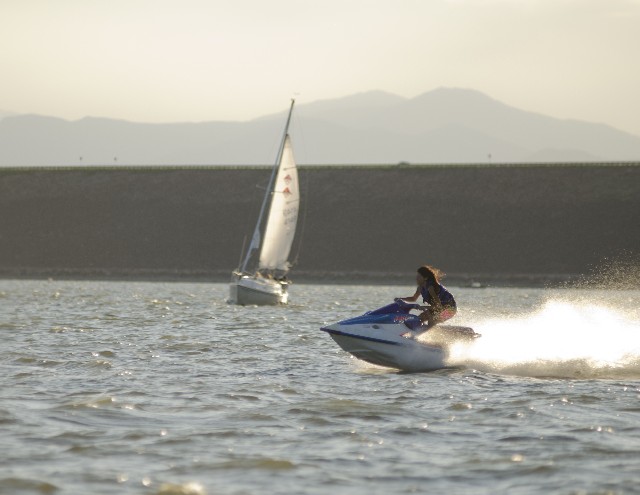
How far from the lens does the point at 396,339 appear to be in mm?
22141

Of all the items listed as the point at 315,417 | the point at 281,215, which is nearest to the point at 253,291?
the point at 281,215

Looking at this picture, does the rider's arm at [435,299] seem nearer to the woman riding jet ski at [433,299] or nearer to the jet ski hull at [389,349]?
the woman riding jet ski at [433,299]

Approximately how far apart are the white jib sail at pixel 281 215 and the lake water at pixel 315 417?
23153 mm

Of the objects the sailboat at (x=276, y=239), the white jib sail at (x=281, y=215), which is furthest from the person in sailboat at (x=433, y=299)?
the white jib sail at (x=281, y=215)

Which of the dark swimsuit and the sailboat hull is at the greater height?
the dark swimsuit

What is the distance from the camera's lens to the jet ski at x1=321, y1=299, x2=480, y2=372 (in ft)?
72.7

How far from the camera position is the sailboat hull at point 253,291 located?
50.7 m

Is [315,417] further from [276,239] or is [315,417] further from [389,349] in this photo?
[276,239]

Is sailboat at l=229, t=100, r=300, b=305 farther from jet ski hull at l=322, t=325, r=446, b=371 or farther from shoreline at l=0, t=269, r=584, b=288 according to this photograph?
shoreline at l=0, t=269, r=584, b=288

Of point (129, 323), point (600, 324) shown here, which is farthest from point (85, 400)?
point (129, 323)

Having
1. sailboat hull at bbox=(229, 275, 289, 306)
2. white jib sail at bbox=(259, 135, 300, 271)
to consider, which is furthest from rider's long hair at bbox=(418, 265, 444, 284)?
white jib sail at bbox=(259, 135, 300, 271)

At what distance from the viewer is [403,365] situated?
73.8 feet

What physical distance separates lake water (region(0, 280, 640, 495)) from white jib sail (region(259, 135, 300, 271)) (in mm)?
23153

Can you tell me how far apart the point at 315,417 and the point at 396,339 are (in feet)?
18.7
